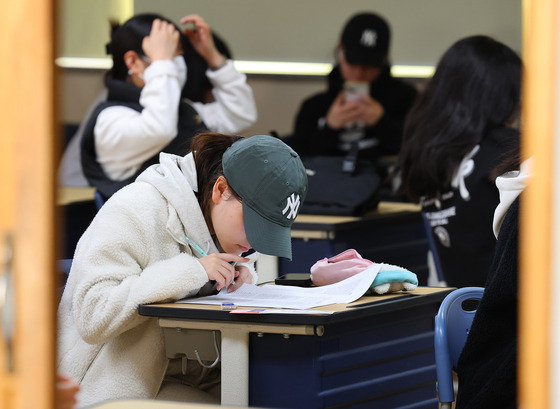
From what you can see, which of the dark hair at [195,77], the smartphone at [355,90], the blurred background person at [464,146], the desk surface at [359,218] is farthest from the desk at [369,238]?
the smartphone at [355,90]

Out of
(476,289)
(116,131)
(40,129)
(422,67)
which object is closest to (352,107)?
(422,67)

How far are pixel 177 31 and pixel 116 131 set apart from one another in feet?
1.53

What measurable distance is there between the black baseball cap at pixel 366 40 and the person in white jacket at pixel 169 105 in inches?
48.4

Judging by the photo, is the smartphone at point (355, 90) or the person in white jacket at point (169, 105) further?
the smartphone at point (355, 90)

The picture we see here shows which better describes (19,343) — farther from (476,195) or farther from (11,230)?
(476,195)

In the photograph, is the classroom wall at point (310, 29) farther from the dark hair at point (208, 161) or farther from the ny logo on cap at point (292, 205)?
the ny logo on cap at point (292, 205)

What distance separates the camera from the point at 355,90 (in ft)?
14.1

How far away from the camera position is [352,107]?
4.20 m

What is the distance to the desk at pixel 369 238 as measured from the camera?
9.70 feet

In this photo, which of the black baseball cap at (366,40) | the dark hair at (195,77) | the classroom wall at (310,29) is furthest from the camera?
the classroom wall at (310,29)

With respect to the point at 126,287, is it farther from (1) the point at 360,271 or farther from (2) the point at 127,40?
(2) the point at 127,40

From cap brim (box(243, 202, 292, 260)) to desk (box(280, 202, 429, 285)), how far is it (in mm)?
907

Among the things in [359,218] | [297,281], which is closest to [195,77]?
[359,218]

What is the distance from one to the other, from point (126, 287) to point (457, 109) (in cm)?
155
